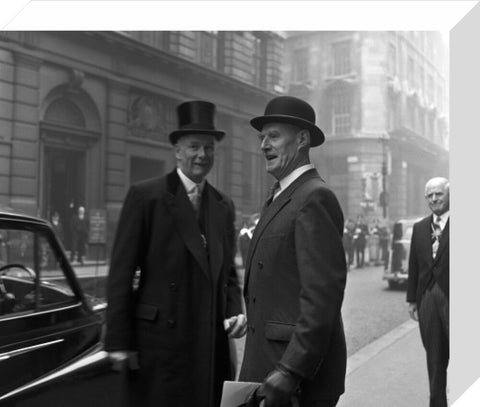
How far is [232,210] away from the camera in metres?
2.59

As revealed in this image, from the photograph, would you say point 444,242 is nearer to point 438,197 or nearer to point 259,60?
point 438,197

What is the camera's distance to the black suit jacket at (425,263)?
3.36 metres

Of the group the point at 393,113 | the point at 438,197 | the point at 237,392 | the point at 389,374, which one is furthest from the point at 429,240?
the point at 237,392

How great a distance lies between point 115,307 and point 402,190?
2442 millimetres

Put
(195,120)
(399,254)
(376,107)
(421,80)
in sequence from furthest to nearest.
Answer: (376,107) < (421,80) < (399,254) < (195,120)

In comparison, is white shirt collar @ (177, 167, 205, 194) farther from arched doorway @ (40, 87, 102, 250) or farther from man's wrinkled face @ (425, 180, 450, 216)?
man's wrinkled face @ (425, 180, 450, 216)

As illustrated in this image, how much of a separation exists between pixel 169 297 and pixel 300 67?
2464mm

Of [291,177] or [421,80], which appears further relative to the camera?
[421,80]

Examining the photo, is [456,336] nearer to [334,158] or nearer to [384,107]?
[334,158]

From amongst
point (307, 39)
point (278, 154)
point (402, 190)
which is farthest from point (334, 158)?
point (278, 154)

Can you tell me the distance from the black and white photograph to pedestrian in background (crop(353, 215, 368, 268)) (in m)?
0.02

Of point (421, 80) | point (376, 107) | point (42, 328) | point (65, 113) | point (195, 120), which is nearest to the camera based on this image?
point (42, 328)

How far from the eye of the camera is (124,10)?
3891mm

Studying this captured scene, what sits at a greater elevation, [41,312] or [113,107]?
[113,107]
